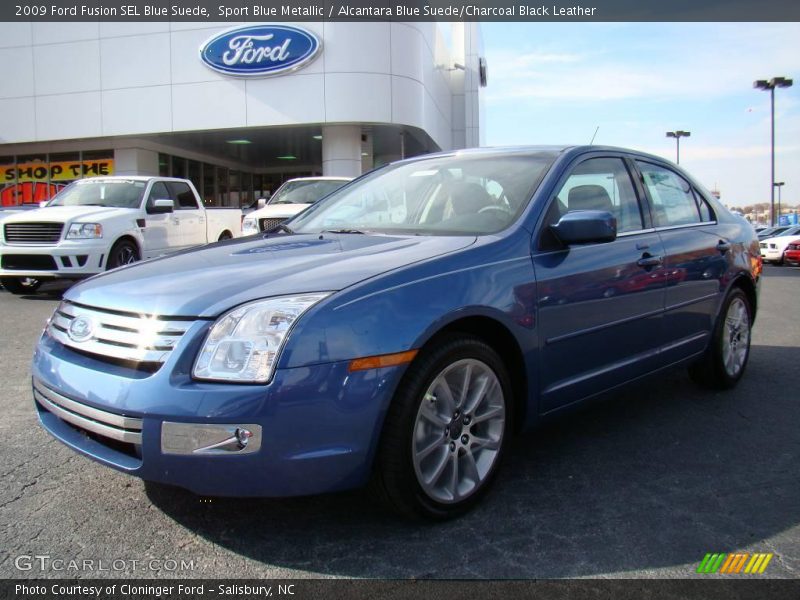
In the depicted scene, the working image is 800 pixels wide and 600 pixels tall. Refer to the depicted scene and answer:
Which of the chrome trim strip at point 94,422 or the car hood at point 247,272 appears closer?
the chrome trim strip at point 94,422

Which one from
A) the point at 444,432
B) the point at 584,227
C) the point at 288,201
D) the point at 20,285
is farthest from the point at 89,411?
the point at 288,201

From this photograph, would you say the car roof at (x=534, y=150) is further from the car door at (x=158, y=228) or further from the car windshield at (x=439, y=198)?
the car door at (x=158, y=228)

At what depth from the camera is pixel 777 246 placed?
21.5 metres

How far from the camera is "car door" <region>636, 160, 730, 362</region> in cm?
399

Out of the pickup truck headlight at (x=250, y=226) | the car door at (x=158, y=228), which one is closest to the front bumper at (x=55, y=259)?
the car door at (x=158, y=228)

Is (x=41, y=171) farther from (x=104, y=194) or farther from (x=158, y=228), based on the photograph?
(x=158, y=228)

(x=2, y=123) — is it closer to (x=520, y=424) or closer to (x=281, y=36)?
(x=281, y=36)

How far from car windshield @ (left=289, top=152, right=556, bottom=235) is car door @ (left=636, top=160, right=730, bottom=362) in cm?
99

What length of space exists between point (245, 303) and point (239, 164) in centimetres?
3122

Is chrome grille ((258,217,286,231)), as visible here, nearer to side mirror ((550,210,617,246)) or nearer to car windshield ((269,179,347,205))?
car windshield ((269,179,347,205))

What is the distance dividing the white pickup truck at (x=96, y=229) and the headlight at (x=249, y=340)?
777 cm

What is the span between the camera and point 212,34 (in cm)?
2100

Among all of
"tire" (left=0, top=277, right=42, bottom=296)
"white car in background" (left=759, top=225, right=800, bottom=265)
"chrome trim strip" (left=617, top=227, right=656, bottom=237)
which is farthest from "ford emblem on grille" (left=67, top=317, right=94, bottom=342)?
"white car in background" (left=759, top=225, right=800, bottom=265)

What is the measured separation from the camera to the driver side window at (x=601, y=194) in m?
3.46
